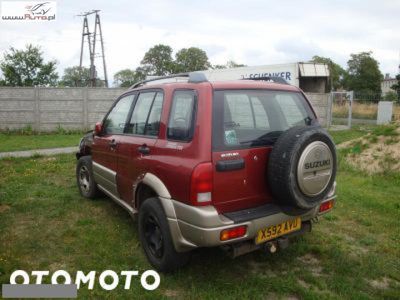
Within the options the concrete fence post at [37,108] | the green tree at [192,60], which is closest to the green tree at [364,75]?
the green tree at [192,60]

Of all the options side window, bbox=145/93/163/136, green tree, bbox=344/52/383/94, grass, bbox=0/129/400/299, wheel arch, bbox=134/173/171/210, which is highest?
green tree, bbox=344/52/383/94

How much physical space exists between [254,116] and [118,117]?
2038 mm

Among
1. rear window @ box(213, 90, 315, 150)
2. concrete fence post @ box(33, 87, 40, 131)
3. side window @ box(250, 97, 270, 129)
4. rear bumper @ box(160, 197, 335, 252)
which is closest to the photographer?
rear bumper @ box(160, 197, 335, 252)

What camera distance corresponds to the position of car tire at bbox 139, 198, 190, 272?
342 centimetres

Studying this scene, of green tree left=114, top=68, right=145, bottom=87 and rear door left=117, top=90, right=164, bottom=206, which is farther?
green tree left=114, top=68, right=145, bottom=87

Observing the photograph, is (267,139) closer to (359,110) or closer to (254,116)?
(254,116)

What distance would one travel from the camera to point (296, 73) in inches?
650

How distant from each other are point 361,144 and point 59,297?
8.30 meters

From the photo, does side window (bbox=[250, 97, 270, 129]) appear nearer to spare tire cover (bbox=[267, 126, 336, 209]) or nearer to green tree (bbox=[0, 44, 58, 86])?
spare tire cover (bbox=[267, 126, 336, 209])

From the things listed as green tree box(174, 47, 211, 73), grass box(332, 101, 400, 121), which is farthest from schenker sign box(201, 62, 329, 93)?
green tree box(174, 47, 211, 73)

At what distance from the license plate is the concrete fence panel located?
582 inches

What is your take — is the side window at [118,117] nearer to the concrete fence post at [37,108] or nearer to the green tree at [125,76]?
the concrete fence post at [37,108]

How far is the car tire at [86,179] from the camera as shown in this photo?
19.3ft

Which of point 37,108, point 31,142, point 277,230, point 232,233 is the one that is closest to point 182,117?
point 232,233
